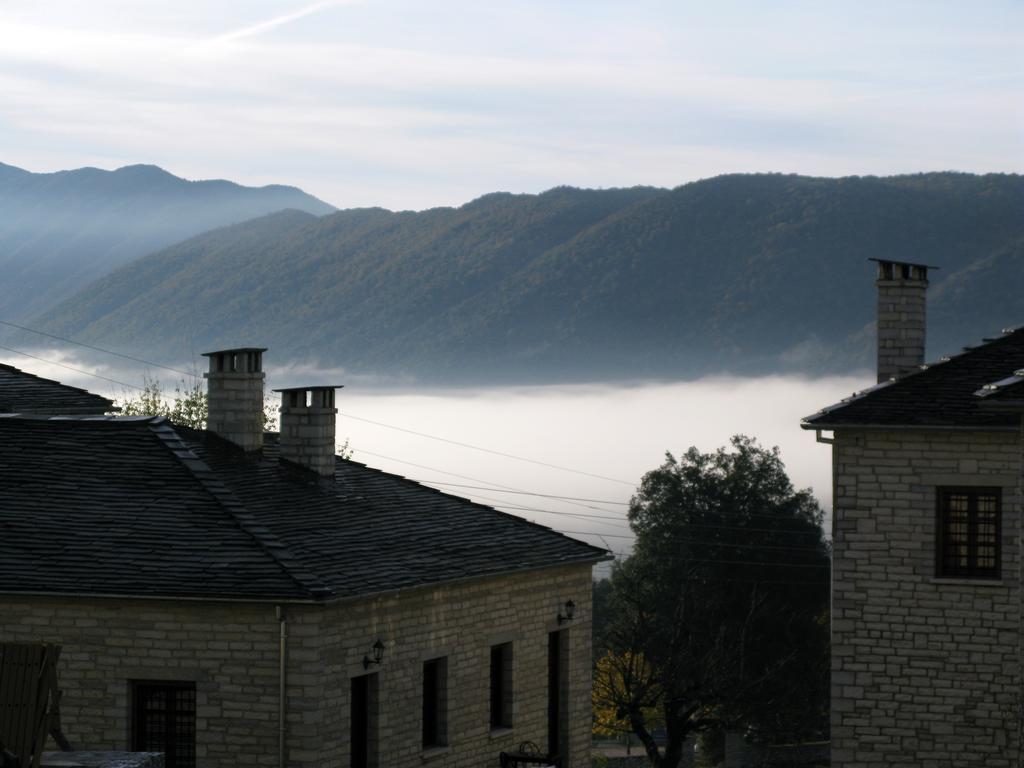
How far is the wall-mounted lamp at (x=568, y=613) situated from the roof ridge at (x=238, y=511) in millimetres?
6420

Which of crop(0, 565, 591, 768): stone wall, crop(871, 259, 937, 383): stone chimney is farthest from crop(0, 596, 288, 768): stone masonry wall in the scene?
crop(871, 259, 937, 383): stone chimney

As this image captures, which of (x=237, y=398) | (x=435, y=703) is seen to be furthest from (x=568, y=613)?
(x=237, y=398)

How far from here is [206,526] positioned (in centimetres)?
2325

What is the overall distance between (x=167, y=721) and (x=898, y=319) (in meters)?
14.0

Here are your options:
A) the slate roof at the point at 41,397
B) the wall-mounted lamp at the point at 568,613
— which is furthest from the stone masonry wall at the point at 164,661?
the slate roof at the point at 41,397

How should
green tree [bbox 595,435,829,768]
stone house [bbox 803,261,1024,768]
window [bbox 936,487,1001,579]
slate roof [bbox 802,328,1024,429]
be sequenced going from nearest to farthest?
1. slate roof [bbox 802,328,1024,429]
2. stone house [bbox 803,261,1024,768]
3. window [bbox 936,487,1001,579]
4. green tree [bbox 595,435,829,768]

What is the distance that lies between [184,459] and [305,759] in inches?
204

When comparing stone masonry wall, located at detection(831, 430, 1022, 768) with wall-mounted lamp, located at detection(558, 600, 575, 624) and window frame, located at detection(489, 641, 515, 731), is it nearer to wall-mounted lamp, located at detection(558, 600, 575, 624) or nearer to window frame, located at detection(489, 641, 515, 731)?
wall-mounted lamp, located at detection(558, 600, 575, 624)

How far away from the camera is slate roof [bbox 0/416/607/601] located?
72.4 ft

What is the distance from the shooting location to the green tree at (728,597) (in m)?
65.8

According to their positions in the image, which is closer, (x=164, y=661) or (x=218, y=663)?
(x=218, y=663)

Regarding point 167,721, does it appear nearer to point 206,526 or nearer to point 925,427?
point 206,526

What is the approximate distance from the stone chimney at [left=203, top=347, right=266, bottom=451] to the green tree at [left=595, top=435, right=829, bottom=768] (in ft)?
108

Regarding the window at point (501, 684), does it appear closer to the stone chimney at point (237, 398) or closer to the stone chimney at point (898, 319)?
the stone chimney at point (237, 398)
